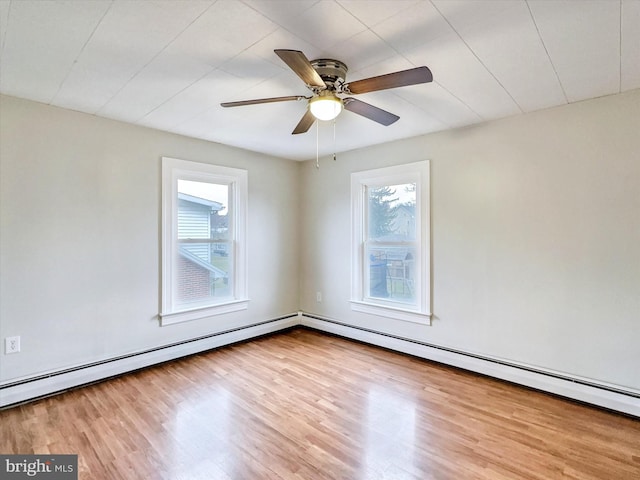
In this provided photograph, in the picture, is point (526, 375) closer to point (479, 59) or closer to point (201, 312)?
point (479, 59)

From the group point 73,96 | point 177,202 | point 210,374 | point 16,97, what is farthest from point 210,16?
point 210,374

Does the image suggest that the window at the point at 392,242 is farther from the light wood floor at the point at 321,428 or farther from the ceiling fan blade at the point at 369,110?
the ceiling fan blade at the point at 369,110

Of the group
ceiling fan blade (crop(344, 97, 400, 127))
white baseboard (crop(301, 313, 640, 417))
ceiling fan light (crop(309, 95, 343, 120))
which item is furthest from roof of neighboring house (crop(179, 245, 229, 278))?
ceiling fan blade (crop(344, 97, 400, 127))

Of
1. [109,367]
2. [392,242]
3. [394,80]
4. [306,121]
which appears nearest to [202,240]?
[109,367]

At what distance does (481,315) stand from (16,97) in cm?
442

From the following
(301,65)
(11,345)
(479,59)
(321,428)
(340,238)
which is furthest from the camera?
(340,238)

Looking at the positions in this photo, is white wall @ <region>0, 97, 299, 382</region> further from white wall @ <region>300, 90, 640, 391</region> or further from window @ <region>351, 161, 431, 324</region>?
white wall @ <region>300, 90, 640, 391</region>

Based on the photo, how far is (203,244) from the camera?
3.78 meters

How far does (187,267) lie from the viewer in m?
3.64

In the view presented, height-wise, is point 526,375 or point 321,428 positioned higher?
point 526,375

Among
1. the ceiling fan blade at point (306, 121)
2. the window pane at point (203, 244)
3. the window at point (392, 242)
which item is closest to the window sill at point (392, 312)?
the window at point (392, 242)

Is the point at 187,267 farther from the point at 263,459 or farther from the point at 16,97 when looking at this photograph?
the point at 263,459

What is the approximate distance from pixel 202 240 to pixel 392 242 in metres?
2.24

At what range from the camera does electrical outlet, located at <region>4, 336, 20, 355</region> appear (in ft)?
8.21
